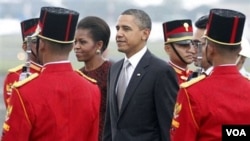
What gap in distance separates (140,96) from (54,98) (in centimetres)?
109

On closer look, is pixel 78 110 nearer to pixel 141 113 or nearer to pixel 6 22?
pixel 141 113

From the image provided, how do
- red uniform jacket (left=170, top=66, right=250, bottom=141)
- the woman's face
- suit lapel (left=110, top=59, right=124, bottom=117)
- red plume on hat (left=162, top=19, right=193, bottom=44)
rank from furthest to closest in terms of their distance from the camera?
red plume on hat (left=162, top=19, right=193, bottom=44), the woman's face, suit lapel (left=110, top=59, right=124, bottom=117), red uniform jacket (left=170, top=66, right=250, bottom=141)

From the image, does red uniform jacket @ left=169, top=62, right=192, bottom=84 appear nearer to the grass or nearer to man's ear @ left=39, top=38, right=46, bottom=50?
man's ear @ left=39, top=38, right=46, bottom=50

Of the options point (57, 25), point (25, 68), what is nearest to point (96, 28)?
point (25, 68)

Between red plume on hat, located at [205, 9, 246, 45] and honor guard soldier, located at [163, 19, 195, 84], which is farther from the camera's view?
honor guard soldier, located at [163, 19, 195, 84]

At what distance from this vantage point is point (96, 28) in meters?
5.95

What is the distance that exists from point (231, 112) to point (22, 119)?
91cm

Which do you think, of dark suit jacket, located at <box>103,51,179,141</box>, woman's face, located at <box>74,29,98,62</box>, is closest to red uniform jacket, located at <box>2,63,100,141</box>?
dark suit jacket, located at <box>103,51,179,141</box>

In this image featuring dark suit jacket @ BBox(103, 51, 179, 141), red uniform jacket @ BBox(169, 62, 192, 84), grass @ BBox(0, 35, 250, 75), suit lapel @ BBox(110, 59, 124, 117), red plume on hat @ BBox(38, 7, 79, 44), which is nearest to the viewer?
red plume on hat @ BBox(38, 7, 79, 44)

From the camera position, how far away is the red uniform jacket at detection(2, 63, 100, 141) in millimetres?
4094

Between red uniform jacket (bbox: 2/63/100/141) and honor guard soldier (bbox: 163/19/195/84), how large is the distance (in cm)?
194

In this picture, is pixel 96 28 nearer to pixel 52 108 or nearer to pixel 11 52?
pixel 52 108

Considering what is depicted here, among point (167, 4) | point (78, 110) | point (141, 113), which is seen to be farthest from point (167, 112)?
point (167, 4)

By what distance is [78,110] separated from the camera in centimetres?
427
